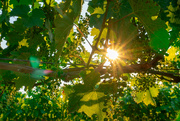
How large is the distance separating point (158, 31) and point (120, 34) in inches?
17.4

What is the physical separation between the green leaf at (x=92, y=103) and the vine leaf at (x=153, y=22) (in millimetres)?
537

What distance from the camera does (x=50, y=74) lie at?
61.5 inches

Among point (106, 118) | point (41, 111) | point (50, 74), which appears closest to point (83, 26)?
point (50, 74)

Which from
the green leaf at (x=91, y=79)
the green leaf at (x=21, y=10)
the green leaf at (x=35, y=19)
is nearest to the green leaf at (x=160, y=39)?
the green leaf at (x=91, y=79)

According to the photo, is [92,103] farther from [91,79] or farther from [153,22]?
[153,22]

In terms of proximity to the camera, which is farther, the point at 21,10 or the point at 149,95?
the point at 149,95

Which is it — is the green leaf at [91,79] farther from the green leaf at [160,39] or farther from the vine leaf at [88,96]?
the green leaf at [160,39]

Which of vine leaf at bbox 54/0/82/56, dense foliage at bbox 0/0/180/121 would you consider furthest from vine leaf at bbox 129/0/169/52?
vine leaf at bbox 54/0/82/56

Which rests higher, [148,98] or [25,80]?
[25,80]

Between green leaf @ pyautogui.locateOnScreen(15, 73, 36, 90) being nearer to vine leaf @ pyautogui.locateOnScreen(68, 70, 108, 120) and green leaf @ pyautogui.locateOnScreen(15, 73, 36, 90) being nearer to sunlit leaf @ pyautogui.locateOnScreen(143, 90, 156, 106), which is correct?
vine leaf @ pyautogui.locateOnScreen(68, 70, 108, 120)

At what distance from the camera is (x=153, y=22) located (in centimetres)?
89

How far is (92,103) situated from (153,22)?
71 cm

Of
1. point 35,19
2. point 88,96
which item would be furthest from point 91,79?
point 35,19

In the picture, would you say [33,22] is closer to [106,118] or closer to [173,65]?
[106,118]
